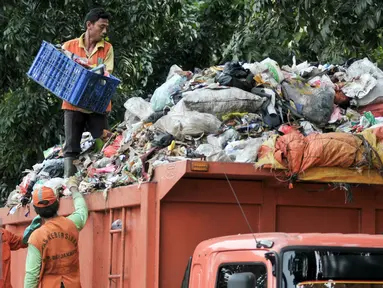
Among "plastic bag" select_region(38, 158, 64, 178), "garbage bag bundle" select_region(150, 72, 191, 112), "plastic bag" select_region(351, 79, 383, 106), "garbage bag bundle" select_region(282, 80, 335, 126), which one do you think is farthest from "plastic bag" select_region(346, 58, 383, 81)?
"plastic bag" select_region(38, 158, 64, 178)

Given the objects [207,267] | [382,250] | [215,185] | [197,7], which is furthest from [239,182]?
[197,7]

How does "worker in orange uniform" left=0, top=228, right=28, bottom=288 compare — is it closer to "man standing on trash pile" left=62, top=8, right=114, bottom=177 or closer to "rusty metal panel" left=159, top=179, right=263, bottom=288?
"man standing on trash pile" left=62, top=8, right=114, bottom=177

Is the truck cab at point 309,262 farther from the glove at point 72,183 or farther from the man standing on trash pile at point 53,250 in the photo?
the glove at point 72,183

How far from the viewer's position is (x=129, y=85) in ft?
42.1

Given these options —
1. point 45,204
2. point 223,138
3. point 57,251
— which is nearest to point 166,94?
point 223,138

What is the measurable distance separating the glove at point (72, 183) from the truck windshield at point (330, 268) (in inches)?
119

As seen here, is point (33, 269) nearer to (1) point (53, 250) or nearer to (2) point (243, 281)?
(1) point (53, 250)

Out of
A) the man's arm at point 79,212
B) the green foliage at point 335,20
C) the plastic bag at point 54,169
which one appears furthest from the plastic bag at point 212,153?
the plastic bag at point 54,169

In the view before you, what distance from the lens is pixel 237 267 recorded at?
4461 millimetres

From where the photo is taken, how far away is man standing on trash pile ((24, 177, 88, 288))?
6086 millimetres

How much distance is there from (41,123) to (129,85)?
1.60 metres

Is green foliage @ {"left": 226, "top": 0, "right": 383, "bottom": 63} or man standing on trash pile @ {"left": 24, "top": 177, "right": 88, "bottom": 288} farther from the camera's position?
green foliage @ {"left": 226, "top": 0, "right": 383, "bottom": 63}

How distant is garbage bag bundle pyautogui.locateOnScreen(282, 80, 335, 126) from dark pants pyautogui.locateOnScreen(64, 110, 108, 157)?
2.13 meters

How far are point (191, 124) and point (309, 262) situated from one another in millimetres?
2141
